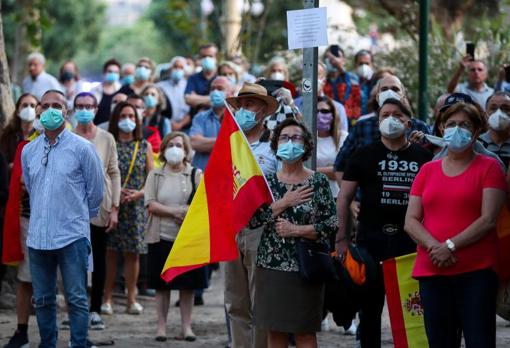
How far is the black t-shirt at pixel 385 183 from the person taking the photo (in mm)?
→ 9562

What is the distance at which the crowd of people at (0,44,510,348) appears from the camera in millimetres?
8469

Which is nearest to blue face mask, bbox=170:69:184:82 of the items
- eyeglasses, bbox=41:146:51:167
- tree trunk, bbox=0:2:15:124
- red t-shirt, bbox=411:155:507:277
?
tree trunk, bbox=0:2:15:124

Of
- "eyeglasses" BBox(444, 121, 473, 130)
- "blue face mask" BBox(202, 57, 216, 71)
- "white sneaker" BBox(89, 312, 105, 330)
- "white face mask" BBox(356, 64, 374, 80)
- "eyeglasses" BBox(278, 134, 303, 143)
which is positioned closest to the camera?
"eyeglasses" BBox(444, 121, 473, 130)

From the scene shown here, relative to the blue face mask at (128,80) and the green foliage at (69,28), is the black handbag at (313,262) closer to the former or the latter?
the blue face mask at (128,80)

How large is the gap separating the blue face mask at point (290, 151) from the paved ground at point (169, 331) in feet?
9.28

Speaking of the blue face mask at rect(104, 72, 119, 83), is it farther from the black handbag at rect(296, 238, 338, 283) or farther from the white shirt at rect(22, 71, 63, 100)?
the black handbag at rect(296, 238, 338, 283)

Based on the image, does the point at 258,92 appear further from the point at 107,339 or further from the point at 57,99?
the point at 107,339

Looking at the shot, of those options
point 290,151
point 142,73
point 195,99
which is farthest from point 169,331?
point 142,73

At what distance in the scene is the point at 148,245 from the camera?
12531mm

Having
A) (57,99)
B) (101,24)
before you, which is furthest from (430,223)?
(101,24)

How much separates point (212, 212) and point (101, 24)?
165 ft

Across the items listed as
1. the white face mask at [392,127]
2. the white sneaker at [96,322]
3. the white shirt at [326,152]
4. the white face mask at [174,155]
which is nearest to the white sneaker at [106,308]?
the white sneaker at [96,322]

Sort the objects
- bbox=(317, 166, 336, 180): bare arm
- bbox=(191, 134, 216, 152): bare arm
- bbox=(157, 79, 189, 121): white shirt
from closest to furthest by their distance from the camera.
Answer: bbox=(317, 166, 336, 180): bare arm → bbox=(191, 134, 216, 152): bare arm → bbox=(157, 79, 189, 121): white shirt

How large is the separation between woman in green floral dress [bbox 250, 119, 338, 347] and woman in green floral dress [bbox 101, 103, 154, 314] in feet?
14.1
